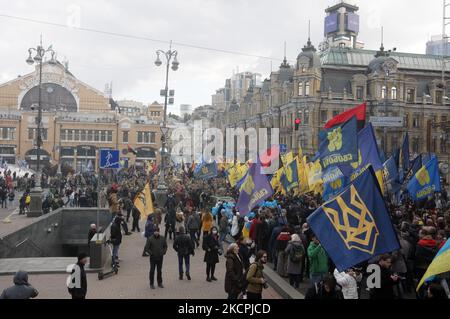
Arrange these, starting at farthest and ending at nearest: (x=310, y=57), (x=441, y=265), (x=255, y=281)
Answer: (x=310, y=57) < (x=255, y=281) < (x=441, y=265)

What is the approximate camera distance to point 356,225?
295 inches

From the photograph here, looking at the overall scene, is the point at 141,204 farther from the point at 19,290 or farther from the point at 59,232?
the point at 19,290

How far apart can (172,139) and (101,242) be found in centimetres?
7034

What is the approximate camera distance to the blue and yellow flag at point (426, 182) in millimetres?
17125

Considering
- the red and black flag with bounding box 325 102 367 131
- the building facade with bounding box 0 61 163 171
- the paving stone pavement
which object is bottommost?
the paving stone pavement

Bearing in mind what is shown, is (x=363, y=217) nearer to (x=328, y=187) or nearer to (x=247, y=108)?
(x=328, y=187)

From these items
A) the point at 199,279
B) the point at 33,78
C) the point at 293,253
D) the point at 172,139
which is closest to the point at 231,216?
the point at 199,279

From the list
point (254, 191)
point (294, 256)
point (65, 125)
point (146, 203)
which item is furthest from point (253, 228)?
point (65, 125)

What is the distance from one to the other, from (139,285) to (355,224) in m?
6.13

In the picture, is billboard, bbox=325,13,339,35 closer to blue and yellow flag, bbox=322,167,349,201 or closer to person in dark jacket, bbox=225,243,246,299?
blue and yellow flag, bbox=322,167,349,201

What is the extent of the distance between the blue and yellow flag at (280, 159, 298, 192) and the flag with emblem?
4459 mm

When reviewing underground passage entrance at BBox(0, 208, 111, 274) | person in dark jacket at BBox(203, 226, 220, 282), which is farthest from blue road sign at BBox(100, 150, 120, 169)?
person in dark jacket at BBox(203, 226, 220, 282)

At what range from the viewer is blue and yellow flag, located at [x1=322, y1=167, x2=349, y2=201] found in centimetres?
1222

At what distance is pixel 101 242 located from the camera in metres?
12.8
